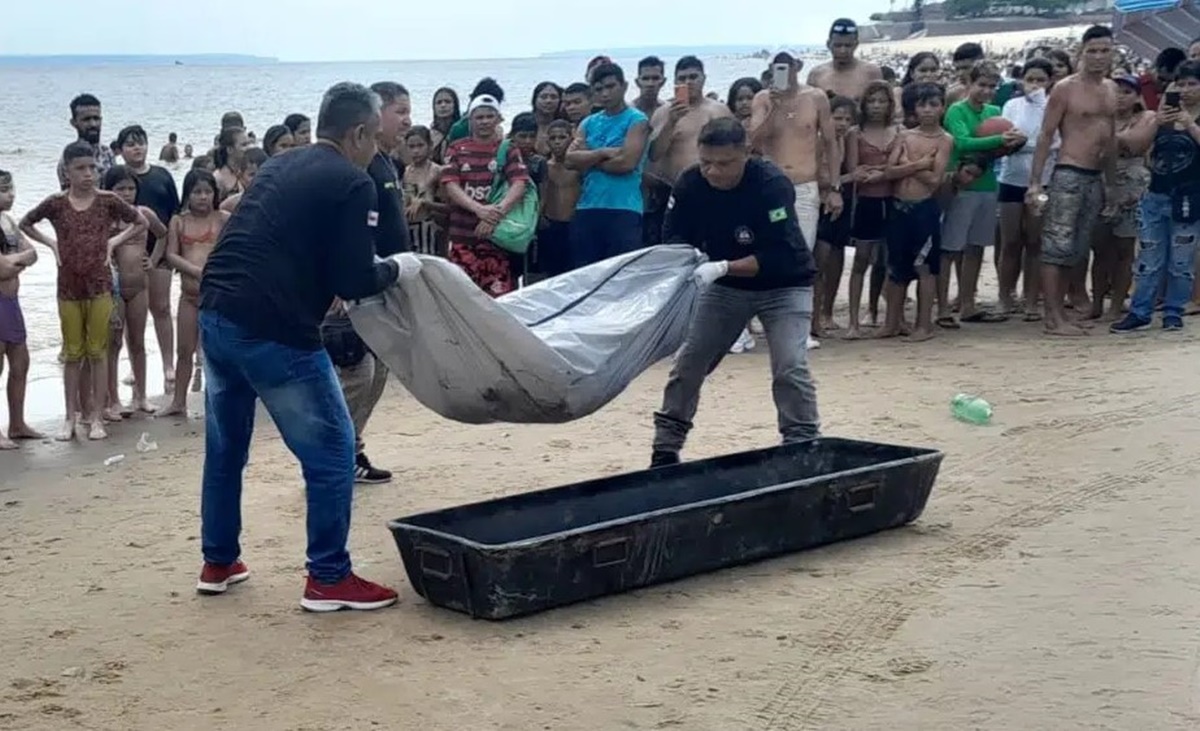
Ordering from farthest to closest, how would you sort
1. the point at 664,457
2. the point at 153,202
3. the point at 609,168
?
the point at 609,168, the point at 153,202, the point at 664,457

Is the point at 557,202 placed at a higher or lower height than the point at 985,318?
higher

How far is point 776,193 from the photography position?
696cm

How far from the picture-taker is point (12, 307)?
8.85 metres

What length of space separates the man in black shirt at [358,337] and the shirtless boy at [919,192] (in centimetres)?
457

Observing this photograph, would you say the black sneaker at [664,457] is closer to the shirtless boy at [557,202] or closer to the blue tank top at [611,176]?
the blue tank top at [611,176]

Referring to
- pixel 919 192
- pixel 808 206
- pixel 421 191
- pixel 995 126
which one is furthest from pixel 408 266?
pixel 995 126

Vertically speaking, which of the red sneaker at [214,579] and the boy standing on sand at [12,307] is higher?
the boy standing on sand at [12,307]

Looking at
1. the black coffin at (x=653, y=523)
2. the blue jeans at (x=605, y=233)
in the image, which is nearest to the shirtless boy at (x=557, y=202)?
the blue jeans at (x=605, y=233)

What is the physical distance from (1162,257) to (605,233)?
3.91m

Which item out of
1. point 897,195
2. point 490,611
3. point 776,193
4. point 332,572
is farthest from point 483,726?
point 897,195

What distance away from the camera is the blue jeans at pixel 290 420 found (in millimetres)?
5562

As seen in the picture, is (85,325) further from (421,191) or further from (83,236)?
(421,191)

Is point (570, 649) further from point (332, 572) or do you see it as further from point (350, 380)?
point (350, 380)

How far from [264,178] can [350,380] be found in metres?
1.92
